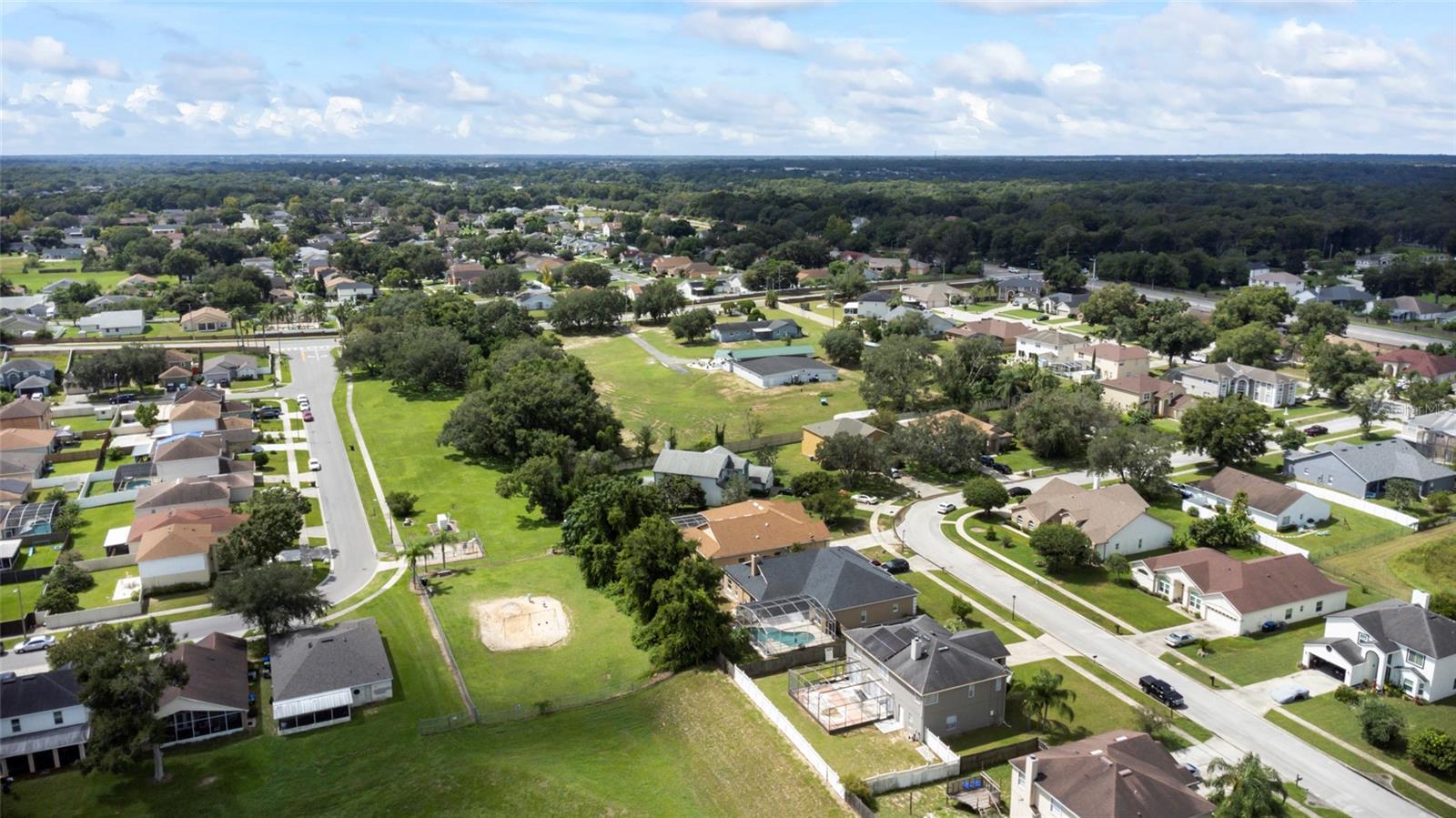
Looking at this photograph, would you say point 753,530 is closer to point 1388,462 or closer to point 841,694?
point 841,694

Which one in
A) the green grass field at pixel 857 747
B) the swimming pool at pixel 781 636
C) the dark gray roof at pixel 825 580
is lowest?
the green grass field at pixel 857 747

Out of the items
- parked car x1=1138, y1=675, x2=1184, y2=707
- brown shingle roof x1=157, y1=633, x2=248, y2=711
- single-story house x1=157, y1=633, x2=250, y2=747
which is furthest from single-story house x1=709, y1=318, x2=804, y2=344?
single-story house x1=157, y1=633, x2=250, y2=747

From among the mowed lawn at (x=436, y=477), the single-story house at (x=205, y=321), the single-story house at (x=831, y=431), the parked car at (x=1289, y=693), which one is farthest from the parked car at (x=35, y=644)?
the single-story house at (x=205, y=321)

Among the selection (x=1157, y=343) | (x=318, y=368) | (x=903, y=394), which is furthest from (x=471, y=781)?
(x=1157, y=343)

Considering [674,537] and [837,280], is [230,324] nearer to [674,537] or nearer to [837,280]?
[837,280]

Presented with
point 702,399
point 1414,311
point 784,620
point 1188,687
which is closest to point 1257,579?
point 1188,687

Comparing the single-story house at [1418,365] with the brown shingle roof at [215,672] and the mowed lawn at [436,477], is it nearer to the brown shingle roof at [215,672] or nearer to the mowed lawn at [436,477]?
the mowed lawn at [436,477]

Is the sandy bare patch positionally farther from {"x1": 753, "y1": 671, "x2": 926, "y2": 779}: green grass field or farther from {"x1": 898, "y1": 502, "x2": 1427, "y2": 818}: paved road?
{"x1": 898, "y1": 502, "x2": 1427, "y2": 818}: paved road
